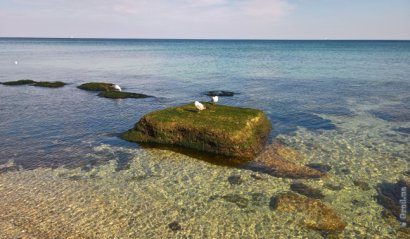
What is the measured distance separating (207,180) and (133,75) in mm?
40793

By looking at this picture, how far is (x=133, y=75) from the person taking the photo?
53375 mm

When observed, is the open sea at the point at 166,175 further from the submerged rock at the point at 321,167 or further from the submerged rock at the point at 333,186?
the submerged rock at the point at 321,167

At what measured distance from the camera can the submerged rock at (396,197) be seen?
492 inches

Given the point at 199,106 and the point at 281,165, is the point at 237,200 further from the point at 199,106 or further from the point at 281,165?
the point at 199,106

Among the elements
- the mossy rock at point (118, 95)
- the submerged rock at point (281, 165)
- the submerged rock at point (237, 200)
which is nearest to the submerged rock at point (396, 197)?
the submerged rock at point (281, 165)

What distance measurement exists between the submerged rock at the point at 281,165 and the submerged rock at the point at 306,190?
34.7 inches

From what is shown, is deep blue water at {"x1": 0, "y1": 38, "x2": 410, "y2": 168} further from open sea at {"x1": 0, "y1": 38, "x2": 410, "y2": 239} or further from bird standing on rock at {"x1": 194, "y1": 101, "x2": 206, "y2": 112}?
bird standing on rock at {"x1": 194, "y1": 101, "x2": 206, "y2": 112}

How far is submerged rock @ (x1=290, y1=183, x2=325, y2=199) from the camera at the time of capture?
13.8 meters

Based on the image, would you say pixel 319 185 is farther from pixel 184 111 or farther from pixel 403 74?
pixel 403 74

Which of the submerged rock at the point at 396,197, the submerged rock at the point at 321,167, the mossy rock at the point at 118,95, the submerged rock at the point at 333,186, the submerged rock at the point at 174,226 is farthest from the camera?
the mossy rock at the point at 118,95

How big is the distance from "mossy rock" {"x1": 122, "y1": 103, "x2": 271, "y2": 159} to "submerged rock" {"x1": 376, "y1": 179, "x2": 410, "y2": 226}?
6024 millimetres

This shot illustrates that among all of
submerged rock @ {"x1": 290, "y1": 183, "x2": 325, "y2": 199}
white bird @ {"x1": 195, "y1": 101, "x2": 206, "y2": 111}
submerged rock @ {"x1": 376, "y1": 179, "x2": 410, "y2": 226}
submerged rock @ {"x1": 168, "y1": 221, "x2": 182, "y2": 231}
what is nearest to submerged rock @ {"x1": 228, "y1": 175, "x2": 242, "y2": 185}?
submerged rock @ {"x1": 290, "y1": 183, "x2": 325, "y2": 199}

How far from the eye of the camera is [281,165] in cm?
1662

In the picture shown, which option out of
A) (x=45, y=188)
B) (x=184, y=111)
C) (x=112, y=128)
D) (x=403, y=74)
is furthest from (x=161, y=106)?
(x=403, y=74)
